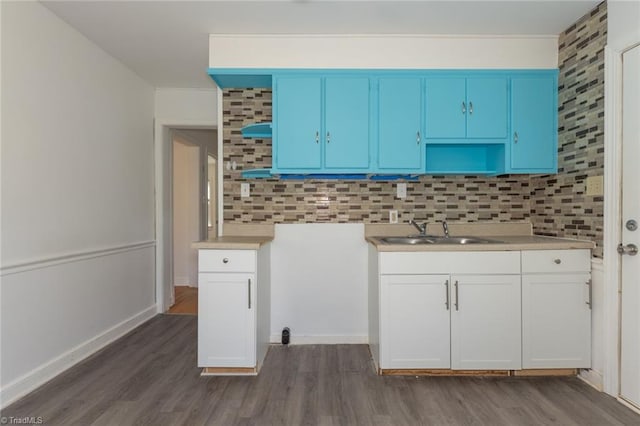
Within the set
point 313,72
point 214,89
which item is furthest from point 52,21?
point 313,72

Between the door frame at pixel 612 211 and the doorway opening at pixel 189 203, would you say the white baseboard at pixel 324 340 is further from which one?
the doorway opening at pixel 189 203

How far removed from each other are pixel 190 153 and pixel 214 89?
148 cm

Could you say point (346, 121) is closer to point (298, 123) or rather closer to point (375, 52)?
point (298, 123)

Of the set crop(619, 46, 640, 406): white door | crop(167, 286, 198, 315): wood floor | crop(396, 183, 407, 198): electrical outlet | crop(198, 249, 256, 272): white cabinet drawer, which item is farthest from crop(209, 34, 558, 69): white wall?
crop(167, 286, 198, 315): wood floor

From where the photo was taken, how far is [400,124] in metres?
2.66

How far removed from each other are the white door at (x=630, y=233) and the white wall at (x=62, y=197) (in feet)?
11.7

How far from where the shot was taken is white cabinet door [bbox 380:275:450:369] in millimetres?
2332

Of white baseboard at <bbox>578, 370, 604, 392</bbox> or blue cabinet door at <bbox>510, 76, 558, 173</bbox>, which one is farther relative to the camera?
blue cabinet door at <bbox>510, 76, 558, 173</bbox>

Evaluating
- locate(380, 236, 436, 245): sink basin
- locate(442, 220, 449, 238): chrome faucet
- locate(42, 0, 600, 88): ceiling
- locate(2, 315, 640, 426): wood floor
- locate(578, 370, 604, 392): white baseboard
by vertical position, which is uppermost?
locate(42, 0, 600, 88): ceiling

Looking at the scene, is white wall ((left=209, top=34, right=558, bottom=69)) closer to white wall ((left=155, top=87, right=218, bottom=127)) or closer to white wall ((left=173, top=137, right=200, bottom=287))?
white wall ((left=155, top=87, right=218, bottom=127))

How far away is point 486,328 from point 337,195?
58.7 inches

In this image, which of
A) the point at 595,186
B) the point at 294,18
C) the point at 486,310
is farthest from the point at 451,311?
the point at 294,18

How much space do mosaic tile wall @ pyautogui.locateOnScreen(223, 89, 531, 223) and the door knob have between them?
90cm

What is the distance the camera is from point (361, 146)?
8.71ft
